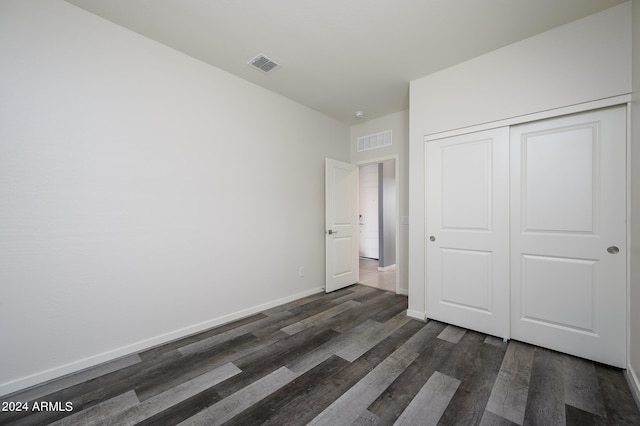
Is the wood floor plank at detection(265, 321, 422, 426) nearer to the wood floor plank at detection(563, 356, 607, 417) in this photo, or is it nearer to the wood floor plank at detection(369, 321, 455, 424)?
the wood floor plank at detection(369, 321, 455, 424)

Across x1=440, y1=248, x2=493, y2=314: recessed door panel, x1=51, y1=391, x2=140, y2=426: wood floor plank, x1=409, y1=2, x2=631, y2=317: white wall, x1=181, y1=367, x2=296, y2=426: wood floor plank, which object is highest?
x1=409, y1=2, x2=631, y2=317: white wall

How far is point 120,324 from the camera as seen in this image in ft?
7.20

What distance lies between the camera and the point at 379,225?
5.64m

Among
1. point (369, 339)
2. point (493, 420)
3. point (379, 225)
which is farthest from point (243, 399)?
point (379, 225)

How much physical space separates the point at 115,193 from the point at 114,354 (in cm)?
137

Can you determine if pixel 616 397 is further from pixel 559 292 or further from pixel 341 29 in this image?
pixel 341 29

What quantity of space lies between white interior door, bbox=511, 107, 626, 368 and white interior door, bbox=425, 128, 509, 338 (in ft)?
0.37

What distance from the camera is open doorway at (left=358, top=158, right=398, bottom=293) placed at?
16.0 ft

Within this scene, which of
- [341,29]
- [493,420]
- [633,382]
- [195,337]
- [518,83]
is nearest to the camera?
[493,420]

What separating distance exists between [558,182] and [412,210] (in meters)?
1.31

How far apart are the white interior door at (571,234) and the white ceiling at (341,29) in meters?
0.89

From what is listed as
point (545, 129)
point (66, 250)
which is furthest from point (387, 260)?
point (66, 250)

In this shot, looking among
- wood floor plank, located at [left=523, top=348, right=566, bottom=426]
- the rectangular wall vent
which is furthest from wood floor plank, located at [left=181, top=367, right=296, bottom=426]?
the rectangular wall vent

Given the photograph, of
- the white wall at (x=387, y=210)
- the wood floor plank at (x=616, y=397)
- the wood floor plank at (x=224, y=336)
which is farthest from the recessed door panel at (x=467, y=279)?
the white wall at (x=387, y=210)
